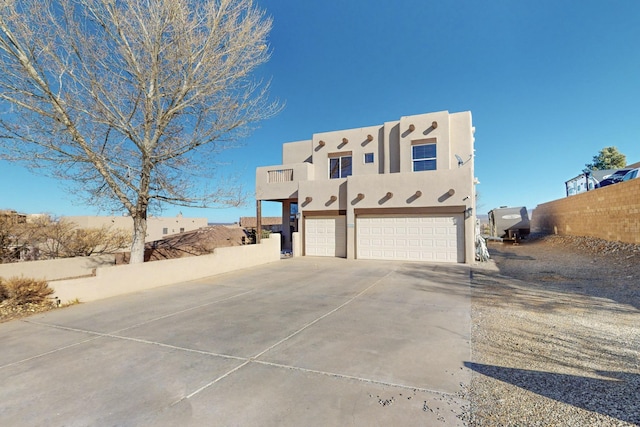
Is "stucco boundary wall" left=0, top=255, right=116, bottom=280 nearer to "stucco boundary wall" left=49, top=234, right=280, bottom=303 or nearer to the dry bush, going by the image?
"stucco boundary wall" left=49, top=234, right=280, bottom=303

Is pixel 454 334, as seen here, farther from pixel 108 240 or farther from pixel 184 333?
pixel 108 240

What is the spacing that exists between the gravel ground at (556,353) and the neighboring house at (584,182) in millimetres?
17812

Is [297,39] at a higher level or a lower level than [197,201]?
higher

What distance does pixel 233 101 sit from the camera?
11.1m

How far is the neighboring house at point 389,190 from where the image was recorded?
13.2m

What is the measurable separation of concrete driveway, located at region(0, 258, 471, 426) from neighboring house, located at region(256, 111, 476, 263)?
256 inches

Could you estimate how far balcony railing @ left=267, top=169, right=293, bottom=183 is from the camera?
17438mm

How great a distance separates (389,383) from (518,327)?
309 centimetres

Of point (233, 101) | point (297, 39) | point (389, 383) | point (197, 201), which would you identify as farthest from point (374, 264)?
point (297, 39)

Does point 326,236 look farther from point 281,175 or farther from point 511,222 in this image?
point 511,222

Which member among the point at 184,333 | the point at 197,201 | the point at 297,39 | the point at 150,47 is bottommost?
the point at 184,333

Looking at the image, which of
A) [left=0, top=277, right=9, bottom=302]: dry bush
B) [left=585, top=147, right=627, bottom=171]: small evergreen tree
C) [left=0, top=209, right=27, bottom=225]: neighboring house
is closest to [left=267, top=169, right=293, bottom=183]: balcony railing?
[left=0, top=209, right=27, bottom=225]: neighboring house

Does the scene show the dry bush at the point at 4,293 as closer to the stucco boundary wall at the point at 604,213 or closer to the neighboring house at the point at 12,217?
the neighboring house at the point at 12,217

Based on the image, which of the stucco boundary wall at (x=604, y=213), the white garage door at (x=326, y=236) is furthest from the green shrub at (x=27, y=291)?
the stucco boundary wall at (x=604, y=213)
